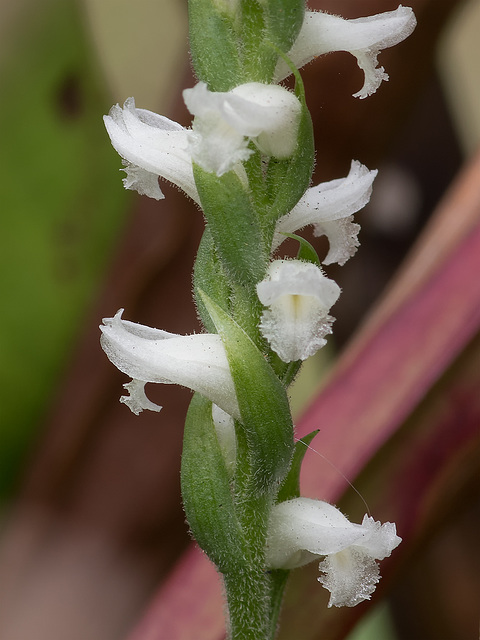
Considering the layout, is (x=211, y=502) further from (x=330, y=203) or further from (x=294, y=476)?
(x=330, y=203)

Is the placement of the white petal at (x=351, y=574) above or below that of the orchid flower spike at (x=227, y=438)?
below

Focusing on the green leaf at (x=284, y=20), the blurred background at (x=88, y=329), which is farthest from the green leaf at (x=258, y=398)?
the blurred background at (x=88, y=329)

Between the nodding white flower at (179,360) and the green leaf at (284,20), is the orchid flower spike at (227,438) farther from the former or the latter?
the green leaf at (284,20)

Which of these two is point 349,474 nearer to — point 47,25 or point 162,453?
point 162,453

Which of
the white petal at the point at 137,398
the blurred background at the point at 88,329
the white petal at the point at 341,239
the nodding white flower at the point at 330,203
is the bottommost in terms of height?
the blurred background at the point at 88,329

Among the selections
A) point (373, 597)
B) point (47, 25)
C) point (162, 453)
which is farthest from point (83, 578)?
point (47, 25)

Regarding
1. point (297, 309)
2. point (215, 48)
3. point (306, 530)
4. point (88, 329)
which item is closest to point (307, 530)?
point (306, 530)

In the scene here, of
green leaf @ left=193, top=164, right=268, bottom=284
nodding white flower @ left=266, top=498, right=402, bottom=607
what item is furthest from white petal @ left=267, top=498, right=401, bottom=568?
green leaf @ left=193, top=164, right=268, bottom=284

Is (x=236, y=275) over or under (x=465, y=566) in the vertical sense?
over

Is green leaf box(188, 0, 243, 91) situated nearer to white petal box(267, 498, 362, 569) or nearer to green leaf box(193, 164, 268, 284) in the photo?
green leaf box(193, 164, 268, 284)
